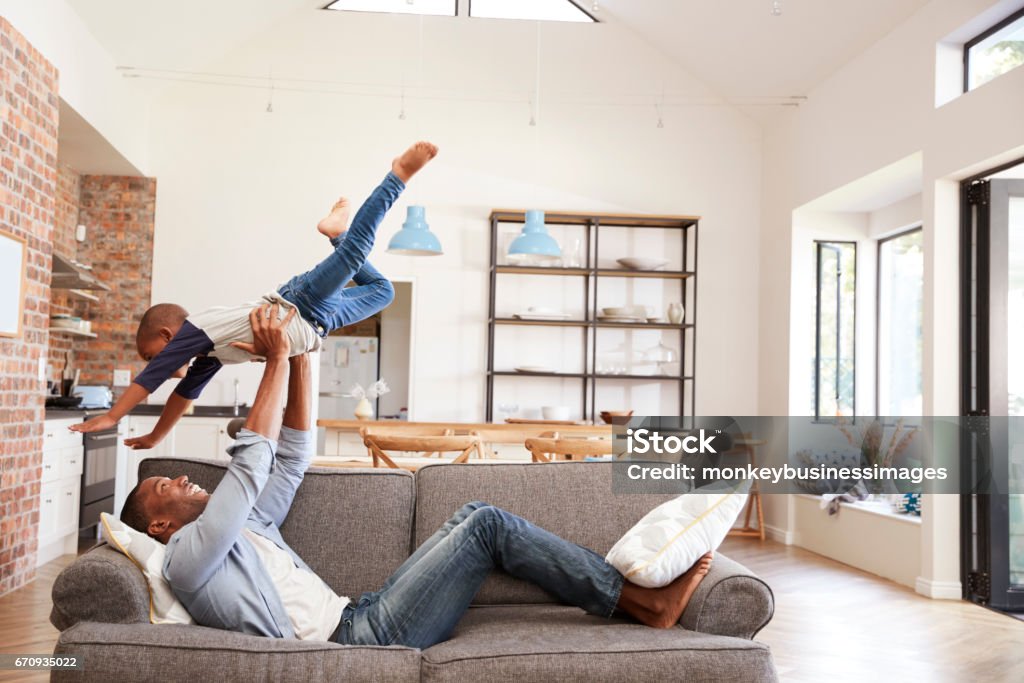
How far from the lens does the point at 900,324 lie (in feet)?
25.6

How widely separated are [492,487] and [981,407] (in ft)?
12.0

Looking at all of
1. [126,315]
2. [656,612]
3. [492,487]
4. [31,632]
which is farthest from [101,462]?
[656,612]

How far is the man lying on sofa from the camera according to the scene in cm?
239

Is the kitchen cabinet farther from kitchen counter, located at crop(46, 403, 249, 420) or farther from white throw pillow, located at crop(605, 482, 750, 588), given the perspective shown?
white throw pillow, located at crop(605, 482, 750, 588)

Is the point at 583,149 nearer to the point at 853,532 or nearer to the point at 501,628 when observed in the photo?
the point at 853,532

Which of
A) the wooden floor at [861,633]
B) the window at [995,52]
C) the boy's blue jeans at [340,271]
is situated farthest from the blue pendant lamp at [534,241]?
the boy's blue jeans at [340,271]

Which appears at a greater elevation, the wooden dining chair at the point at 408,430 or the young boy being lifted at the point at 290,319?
the young boy being lifted at the point at 290,319

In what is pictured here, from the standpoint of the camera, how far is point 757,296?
8.54 metres

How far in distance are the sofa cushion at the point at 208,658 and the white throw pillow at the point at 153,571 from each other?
0.07 metres

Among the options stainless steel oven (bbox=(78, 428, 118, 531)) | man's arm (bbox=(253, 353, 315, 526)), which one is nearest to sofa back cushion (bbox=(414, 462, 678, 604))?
man's arm (bbox=(253, 353, 315, 526))

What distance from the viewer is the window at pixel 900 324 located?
298 inches

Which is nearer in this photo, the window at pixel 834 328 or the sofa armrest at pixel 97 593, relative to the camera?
the sofa armrest at pixel 97 593

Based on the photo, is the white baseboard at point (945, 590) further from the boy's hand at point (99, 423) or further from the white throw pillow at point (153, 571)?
the boy's hand at point (99, 423)

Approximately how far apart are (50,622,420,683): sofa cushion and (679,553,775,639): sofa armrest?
795mm
